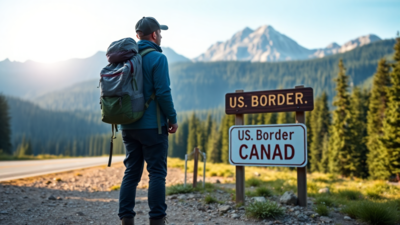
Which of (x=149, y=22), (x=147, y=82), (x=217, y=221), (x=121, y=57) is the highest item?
(x=149, y=22)

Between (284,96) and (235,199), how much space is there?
2430 mm

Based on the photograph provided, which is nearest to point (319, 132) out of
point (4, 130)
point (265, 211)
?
point (265, 211)

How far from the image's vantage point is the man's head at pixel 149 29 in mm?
3445

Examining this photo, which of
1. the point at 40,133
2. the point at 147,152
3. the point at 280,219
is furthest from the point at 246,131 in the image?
the point at 40,133

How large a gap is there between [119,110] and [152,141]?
0.50m

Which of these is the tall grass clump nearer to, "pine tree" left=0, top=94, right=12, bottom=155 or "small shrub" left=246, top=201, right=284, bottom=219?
"small shrub" left=246, top=201, right=284, bottom=219

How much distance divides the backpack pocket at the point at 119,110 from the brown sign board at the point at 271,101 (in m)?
3.11

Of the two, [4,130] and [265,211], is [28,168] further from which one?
[4,130]

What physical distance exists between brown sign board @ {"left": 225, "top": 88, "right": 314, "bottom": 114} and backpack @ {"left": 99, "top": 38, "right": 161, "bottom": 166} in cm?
285

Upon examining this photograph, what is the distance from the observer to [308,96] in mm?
5191

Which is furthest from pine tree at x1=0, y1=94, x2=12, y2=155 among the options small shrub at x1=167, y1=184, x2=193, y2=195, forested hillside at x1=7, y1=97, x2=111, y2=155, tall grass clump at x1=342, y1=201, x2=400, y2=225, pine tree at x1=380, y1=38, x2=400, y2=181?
forested hillside at x1=7, y1=97, x2=111, y2=155

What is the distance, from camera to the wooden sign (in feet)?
17.0

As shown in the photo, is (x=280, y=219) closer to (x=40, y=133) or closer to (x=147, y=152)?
(x=147, y=152)

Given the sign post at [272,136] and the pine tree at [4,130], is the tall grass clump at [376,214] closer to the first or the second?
the sign post at [272,136]
